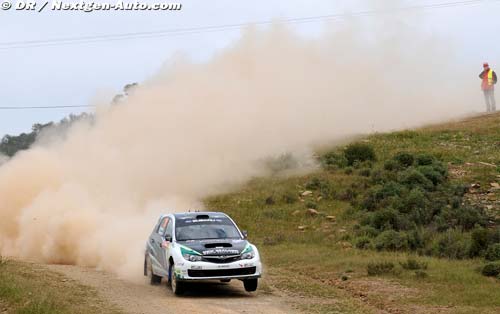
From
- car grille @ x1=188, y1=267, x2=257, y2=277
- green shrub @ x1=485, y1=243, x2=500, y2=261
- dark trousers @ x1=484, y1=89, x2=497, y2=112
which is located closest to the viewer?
car grille @ x1=188, y1=267, x2=257, y2=277

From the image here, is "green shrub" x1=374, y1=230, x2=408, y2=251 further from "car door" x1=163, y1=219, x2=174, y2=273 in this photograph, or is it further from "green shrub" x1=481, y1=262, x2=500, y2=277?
"car door" x1=163, y1=219, x2=174, y2=273

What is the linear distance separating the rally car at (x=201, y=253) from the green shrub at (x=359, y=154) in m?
18.7

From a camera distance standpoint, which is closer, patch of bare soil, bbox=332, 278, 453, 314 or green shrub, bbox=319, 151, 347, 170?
patch of bare soil, bbox=332, 278, 453, 314

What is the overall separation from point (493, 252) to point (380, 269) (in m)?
3.42

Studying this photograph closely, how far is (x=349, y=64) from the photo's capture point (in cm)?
4712

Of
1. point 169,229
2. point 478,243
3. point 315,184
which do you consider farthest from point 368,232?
point 169,229

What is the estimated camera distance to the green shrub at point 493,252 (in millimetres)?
19920

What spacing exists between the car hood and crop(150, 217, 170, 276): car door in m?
0.96

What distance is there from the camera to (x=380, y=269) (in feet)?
61.6

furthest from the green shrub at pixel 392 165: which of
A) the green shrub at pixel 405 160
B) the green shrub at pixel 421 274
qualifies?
the green shrub at pixel 421 274

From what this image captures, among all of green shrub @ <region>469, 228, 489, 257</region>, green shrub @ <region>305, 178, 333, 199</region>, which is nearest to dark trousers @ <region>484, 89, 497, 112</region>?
green shrub @ <region>305, 178, 333, 199</region>

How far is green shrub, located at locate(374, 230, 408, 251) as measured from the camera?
75.4ft

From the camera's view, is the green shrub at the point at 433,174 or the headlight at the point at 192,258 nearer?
the headlight at the point at 192,258

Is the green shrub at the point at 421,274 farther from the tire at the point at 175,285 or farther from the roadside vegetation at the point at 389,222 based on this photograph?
the tire at the point at 175,285
